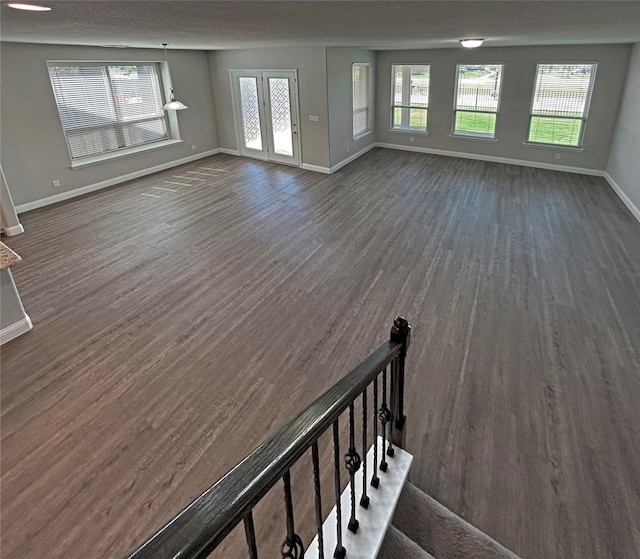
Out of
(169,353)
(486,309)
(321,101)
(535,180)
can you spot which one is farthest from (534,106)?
(169,353)

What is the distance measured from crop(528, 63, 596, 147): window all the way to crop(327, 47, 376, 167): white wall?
3.59 m

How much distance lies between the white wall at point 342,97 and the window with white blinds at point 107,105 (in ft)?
12.3

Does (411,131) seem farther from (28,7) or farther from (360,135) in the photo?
(28,7)

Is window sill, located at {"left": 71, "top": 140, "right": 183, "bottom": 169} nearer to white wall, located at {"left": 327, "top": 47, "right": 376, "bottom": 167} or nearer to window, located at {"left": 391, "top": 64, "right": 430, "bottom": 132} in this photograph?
white wall, located at {"left": 327, "top": 47, "right": 376, "bottom": 167}

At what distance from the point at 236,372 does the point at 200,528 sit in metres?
2.51

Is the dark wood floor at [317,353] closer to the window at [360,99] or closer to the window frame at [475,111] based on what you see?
the window frame at [475,111]

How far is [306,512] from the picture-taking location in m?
2.14

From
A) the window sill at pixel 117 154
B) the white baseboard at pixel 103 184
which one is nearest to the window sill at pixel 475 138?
the white baseboard at pixel 103 184

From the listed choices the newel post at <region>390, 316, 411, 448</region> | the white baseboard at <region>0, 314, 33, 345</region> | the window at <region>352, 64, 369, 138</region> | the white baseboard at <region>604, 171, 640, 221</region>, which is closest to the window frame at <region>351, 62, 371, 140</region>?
the window at <region>352, 64, 369, 138</region>

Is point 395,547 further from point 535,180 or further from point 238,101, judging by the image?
point 238,101

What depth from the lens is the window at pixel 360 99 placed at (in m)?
8.57

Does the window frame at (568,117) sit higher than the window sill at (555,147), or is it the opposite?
the window frame at (568,117)

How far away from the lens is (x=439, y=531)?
195cm

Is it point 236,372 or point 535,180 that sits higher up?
point 535,180
